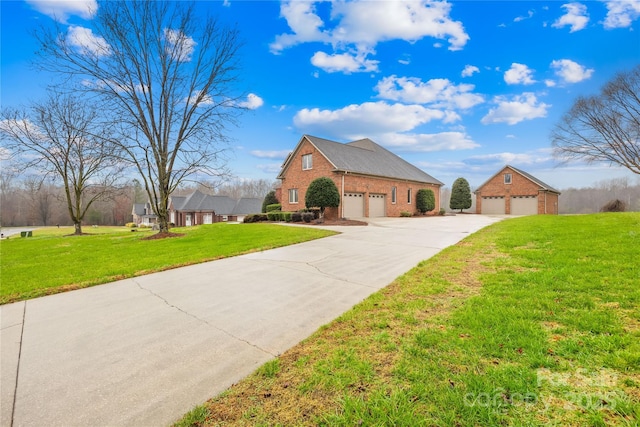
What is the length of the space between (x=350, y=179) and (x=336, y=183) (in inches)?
56.7

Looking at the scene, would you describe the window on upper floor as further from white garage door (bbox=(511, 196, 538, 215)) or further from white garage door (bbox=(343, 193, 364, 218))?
white garage door (bbox=(343, 193, 364, 218))

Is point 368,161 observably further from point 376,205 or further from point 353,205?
point 353,205

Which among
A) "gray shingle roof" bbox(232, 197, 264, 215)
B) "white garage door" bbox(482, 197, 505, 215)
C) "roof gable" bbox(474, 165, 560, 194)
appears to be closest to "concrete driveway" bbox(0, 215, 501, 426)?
"white garage door" bbox(482, 197, 505, 215)

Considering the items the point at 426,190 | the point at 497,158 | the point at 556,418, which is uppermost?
the point at 497,158

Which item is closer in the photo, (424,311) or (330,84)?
(424,311)

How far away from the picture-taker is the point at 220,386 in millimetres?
2211

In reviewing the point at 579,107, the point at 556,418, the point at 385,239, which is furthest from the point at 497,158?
the point at 556,418

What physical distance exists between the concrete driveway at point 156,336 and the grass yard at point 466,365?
1.40 ft

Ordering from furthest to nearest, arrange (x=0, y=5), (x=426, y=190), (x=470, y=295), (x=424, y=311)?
(x=426, y=190) → (x=0, y=5) → (x=470, y=295) → (x=424, y=311)

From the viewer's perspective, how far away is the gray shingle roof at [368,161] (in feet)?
69.9

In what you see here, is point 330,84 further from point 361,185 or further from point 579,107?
point 579,107

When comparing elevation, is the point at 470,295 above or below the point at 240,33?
below

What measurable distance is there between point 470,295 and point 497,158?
116 ft

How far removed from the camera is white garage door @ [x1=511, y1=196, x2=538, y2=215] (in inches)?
1132
